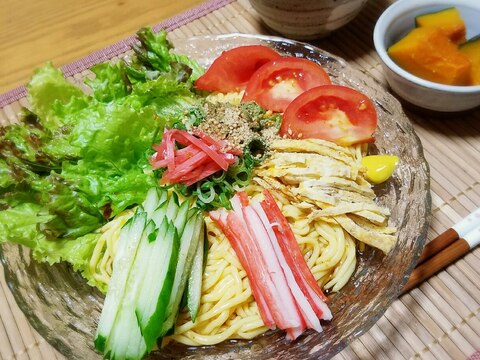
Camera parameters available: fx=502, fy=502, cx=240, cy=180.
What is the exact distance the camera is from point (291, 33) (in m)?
3.12

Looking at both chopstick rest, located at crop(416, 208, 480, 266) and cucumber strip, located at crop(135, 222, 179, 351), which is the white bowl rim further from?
cucumber strip, located at crop(135, 222, 179, 351)

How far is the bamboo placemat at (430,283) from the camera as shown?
6.85ft

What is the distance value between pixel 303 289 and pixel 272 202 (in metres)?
0.40

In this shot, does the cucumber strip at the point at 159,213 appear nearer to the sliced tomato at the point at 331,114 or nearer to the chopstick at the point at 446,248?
the sliced tomato at the point at 331,114

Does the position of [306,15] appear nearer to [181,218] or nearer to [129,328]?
[181,218]

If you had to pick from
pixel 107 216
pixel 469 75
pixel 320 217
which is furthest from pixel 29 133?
pixel 469 75

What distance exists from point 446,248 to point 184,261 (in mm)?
1204

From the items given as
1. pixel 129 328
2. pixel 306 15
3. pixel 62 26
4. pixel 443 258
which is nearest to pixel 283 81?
pixel 306 15

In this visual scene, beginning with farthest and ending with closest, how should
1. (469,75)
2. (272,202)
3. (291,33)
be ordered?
1. (291,33)
2. (469,75)
3. (272,202)

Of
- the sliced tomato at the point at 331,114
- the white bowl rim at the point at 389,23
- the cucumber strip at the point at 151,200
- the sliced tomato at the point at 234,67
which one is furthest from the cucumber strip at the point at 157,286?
the white bowl rim at the point at 389,23

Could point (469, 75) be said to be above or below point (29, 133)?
below

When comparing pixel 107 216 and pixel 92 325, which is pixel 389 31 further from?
pixel 92 325

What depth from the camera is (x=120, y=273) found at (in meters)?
1.92

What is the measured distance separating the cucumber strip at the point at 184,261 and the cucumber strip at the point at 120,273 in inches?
7.0
